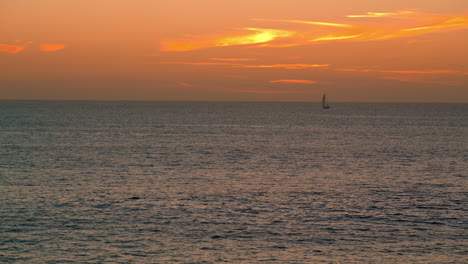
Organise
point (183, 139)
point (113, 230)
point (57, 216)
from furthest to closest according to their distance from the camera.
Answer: point (183, 139) < point (57, 216) < point (113, 230)

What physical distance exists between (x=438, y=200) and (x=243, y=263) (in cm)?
2449

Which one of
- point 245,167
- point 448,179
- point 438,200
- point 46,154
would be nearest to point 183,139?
point 46,154

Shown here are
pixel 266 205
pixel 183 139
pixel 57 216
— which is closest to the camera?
pixel 57 216

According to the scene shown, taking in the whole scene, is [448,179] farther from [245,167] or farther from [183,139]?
[183,139]

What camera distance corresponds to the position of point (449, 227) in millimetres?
36969

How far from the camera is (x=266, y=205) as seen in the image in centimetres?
4381

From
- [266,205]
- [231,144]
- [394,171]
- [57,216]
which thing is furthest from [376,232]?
[231,144]

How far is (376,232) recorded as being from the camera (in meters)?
35.6

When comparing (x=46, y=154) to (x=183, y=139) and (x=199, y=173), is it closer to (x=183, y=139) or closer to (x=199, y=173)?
(x=199, y=173)

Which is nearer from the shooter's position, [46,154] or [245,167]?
[245,167]

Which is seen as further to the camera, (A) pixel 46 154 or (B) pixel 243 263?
(A) pixel 46 154

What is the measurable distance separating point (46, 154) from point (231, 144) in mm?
35920

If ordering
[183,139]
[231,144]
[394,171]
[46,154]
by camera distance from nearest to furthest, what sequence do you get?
1. [394,171]
2. [46,154]
3. [231,144]
4. [183,139]

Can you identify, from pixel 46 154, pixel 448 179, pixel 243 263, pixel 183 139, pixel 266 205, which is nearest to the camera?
pixel 243 263
